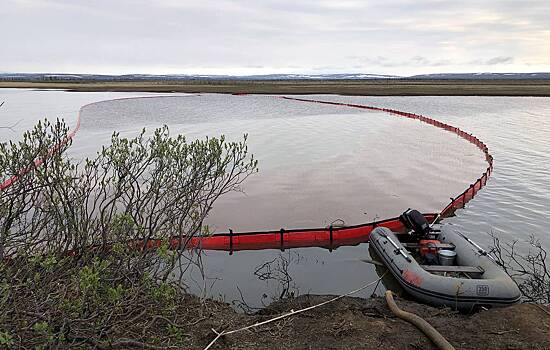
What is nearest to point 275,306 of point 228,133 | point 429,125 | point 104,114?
point 228,133

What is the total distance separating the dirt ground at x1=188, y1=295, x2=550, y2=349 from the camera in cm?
613

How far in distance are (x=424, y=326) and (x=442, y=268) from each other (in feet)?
7.81

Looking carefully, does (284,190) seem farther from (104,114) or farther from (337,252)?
(104,114)

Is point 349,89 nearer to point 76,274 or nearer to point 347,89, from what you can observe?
point 347,89

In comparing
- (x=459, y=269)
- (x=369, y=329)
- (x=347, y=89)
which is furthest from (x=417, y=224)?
(x=347, y=89)

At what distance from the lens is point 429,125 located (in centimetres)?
3338

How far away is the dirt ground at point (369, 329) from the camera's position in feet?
20.1

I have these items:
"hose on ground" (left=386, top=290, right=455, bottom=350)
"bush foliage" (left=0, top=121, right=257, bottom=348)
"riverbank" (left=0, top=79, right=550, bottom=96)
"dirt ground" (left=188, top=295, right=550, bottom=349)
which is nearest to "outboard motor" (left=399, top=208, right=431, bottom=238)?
"dirt ground" (left=188, top=295, right=550, bottom=349)

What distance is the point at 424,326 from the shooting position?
6508 mm

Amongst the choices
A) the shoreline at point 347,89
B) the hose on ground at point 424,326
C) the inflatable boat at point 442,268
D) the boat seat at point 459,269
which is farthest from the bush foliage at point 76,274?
the shoreline at point 347,89

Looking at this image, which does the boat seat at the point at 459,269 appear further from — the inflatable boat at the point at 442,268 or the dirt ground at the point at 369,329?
the dirt ground at the point at 369,329

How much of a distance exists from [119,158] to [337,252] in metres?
6.01

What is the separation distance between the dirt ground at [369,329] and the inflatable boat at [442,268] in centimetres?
40

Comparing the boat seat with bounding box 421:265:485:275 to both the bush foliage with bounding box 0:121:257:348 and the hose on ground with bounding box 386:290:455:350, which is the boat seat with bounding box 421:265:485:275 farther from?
the bush foliage with bounding box 0:121:257:348
